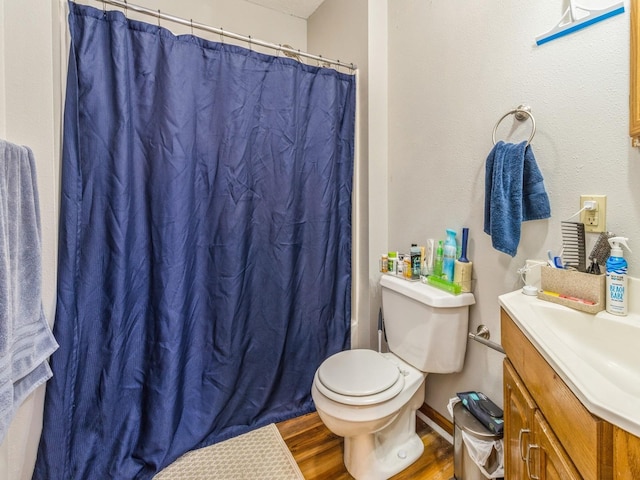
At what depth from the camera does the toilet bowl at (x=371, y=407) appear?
3.76ft

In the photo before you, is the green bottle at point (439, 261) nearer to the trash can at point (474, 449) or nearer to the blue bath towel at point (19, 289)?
the trash can at point (474, 449)

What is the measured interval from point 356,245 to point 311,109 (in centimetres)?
79

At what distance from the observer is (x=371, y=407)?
1.14 m

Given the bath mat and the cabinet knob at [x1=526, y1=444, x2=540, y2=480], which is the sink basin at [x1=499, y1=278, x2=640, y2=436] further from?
the bath mat

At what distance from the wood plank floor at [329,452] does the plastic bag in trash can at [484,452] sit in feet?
0.79

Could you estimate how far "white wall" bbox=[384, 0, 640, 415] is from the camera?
2.97 feet

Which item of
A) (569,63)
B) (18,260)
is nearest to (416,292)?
(569,63)

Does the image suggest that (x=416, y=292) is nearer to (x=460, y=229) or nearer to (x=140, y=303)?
(x=460, y=229)

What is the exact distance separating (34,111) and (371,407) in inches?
61.6

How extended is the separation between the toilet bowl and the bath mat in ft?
0.95

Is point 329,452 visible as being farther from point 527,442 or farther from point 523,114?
point 523,114

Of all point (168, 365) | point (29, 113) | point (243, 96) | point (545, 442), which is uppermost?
point (243, 96)

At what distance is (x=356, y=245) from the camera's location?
1818 mm

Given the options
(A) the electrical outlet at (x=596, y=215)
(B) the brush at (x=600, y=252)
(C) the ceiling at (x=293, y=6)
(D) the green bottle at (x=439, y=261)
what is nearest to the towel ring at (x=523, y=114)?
(A) the electrical outlet at (x=596, y=215)
